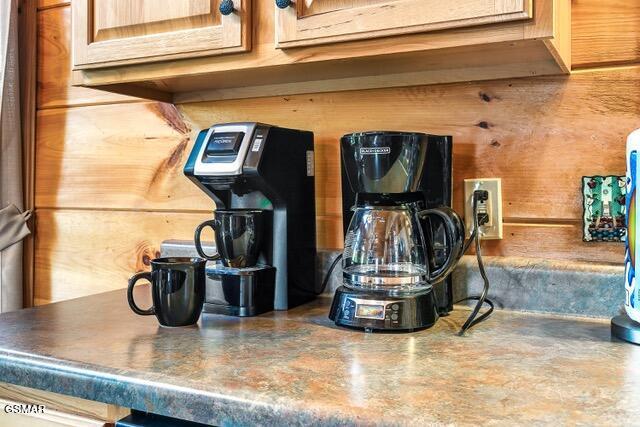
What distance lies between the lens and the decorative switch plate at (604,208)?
3.72ft

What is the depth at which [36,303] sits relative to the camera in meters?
1.85

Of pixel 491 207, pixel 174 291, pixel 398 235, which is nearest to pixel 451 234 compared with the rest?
pixel 398 235

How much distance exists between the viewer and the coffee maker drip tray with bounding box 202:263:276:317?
Result: 1154mm

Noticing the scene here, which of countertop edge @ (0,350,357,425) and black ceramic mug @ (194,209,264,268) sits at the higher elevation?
black ceramic mug @ (194,209,264,268)

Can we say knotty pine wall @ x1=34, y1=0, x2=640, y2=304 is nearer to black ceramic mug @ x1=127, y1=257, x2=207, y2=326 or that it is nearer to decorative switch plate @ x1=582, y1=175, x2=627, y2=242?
decorative switch plate @ x1=582, y1=175, x2=627, y2=242

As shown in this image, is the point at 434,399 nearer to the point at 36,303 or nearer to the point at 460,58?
the point at 460,58

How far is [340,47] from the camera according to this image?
106 centimetres

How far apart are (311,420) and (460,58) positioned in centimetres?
73

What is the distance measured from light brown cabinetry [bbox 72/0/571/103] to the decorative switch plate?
0.22 m

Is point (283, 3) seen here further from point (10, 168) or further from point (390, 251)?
point (10, 168)

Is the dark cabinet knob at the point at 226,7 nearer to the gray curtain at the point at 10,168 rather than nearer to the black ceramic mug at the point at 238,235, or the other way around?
the black ceramic mug at the point at 238,235

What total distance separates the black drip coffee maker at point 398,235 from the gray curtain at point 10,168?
110 cm

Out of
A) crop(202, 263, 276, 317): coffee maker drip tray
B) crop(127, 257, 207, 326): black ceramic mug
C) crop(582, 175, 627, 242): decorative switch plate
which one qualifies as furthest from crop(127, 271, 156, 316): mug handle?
crop(582, 175, 627, 242): decorative switch plate

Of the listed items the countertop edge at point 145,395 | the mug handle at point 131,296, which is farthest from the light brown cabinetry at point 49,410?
the mug handle at point 131,296
